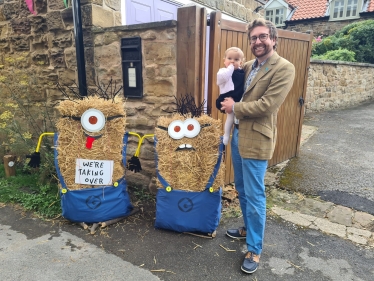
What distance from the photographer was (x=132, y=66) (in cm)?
361

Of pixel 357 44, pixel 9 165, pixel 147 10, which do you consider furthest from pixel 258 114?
pixel 357 44

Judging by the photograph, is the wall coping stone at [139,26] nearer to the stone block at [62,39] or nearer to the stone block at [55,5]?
the stone block at [62,39]

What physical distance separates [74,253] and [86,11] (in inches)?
110

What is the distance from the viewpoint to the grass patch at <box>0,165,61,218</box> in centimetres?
356

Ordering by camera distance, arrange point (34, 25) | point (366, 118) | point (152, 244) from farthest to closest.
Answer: point (366, 118)
point (34, 25)
point (152, 244)

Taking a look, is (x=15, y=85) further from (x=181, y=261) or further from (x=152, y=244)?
(x=181, y=261)

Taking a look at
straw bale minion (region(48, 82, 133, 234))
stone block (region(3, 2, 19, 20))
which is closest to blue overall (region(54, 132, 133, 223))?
straw bale minion (region(48, 82, 133, 234))

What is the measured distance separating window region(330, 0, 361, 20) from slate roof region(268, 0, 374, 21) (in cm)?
69

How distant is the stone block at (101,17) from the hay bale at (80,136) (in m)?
1.22

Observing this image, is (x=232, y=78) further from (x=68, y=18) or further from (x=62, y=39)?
(x=62, y=39)

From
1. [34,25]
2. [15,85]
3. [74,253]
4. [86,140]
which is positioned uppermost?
[34,25]

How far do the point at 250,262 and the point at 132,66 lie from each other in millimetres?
2514

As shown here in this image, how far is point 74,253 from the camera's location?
2.76 metres

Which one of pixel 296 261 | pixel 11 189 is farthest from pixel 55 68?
pixel 296 261
